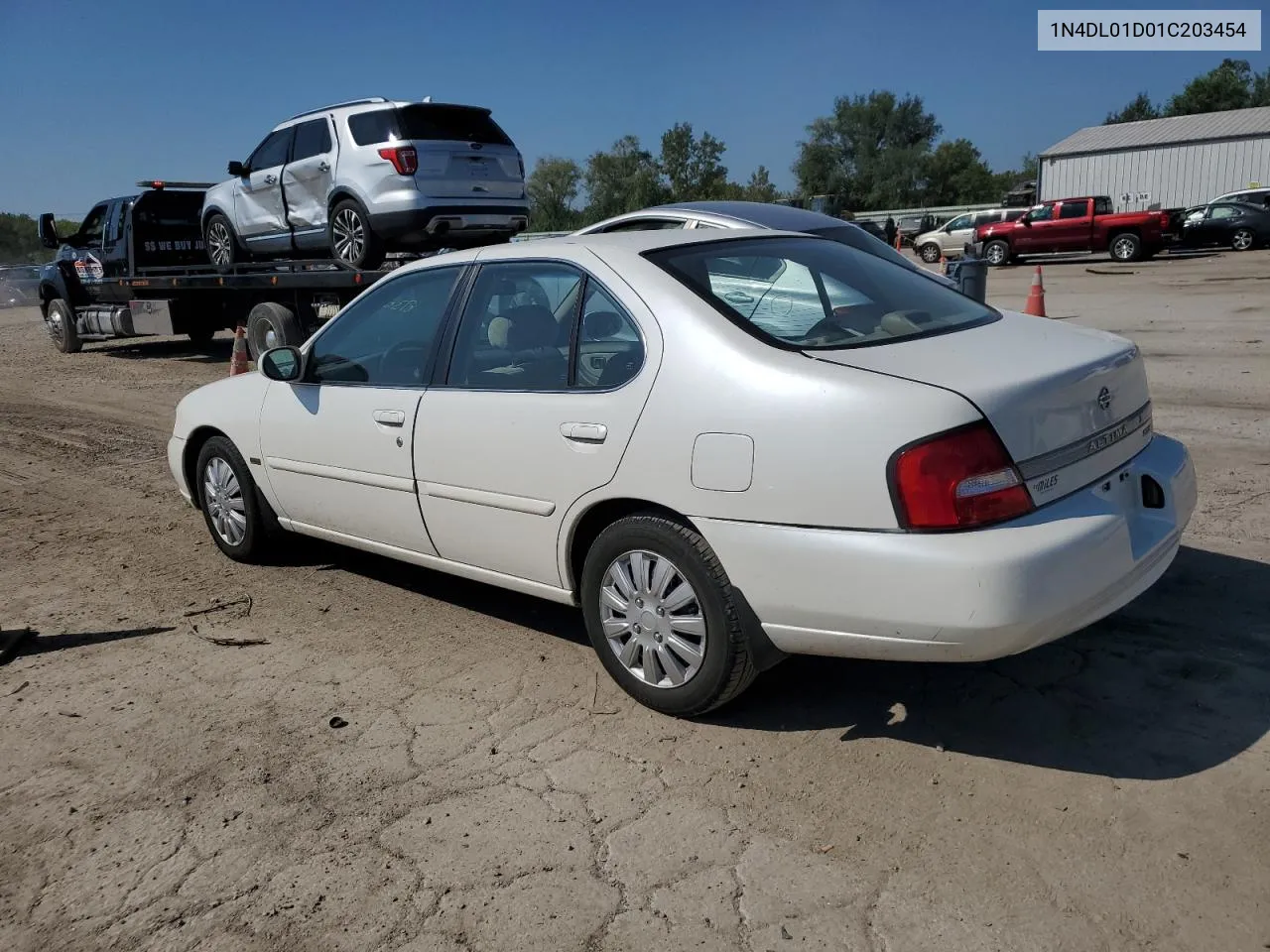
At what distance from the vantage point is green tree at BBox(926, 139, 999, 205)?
276 feet

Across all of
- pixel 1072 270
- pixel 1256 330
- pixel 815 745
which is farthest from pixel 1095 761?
pixel 1072 270

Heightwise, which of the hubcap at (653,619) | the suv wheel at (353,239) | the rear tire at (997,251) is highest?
the suv wheel at (353,239)

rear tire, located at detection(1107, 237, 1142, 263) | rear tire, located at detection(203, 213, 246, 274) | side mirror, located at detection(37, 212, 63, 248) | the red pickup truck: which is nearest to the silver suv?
rear tire, located at detection(203, 213, 246, 274)

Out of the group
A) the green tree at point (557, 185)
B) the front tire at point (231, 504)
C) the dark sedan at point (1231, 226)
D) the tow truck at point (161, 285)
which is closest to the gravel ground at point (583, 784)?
the front tire at point (231, 504)

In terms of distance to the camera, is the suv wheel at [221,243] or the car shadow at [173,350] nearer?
the suv wheel at [221,243]

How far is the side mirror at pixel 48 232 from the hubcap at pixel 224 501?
13192 mm

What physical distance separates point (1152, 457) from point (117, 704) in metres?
A: 3.85

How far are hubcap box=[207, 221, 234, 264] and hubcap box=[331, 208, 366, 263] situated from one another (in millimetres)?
2931

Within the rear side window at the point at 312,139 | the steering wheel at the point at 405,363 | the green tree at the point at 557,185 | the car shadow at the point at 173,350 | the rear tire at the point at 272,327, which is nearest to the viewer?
the steering wheel at the point at 405,363

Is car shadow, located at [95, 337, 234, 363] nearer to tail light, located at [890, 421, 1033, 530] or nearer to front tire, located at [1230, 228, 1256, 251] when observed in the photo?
tail light, located at [890, 421, 1033, 530]

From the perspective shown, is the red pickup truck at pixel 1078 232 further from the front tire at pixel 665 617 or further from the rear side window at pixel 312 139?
the front tire at pixel 665 617

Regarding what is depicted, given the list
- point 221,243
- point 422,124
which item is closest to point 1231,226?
point 422,124

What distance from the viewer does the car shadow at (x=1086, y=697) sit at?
10.7ft

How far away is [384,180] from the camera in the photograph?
10836mm
